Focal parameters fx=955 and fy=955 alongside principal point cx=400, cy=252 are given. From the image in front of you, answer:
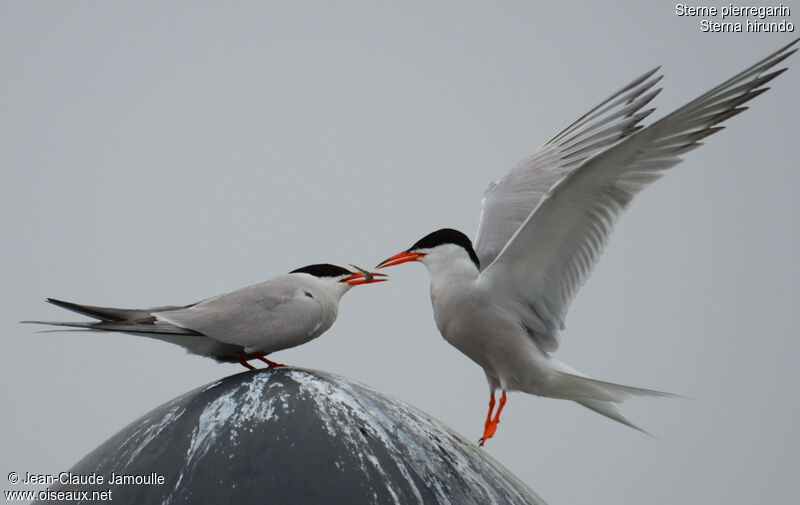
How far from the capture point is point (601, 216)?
5.94m

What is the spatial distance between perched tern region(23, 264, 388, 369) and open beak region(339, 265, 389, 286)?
0.18 metres

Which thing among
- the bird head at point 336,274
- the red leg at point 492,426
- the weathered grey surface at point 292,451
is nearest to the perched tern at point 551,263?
the red leg at point 492,426

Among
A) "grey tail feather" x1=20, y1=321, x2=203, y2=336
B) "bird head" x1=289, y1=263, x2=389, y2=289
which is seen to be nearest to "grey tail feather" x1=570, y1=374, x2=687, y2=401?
"bird head" x1=289, y1=263, x2=389, y2=289

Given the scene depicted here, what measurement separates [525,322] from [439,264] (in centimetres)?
69

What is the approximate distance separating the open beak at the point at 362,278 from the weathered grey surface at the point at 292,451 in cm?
93

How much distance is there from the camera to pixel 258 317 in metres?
4.79

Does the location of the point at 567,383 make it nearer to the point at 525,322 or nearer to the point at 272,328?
the point at 525,322

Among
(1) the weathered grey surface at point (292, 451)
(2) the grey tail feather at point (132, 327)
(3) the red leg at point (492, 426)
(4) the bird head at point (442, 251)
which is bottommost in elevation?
(3) the red leg at point (492, 426)

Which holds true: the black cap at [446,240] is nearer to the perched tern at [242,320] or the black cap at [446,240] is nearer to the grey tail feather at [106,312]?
the perched tern at [242,320]

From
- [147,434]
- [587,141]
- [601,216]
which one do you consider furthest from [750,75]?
[147,434]

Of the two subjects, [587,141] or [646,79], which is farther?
[587,141]

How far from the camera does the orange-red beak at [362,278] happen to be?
5.22 metres

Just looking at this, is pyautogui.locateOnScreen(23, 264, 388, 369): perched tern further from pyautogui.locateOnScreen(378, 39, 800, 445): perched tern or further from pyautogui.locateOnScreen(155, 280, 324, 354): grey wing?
pyautogui.locateOnScreen(378, 39, 800, 445): perched tern

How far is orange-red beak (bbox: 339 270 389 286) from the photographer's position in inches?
205
